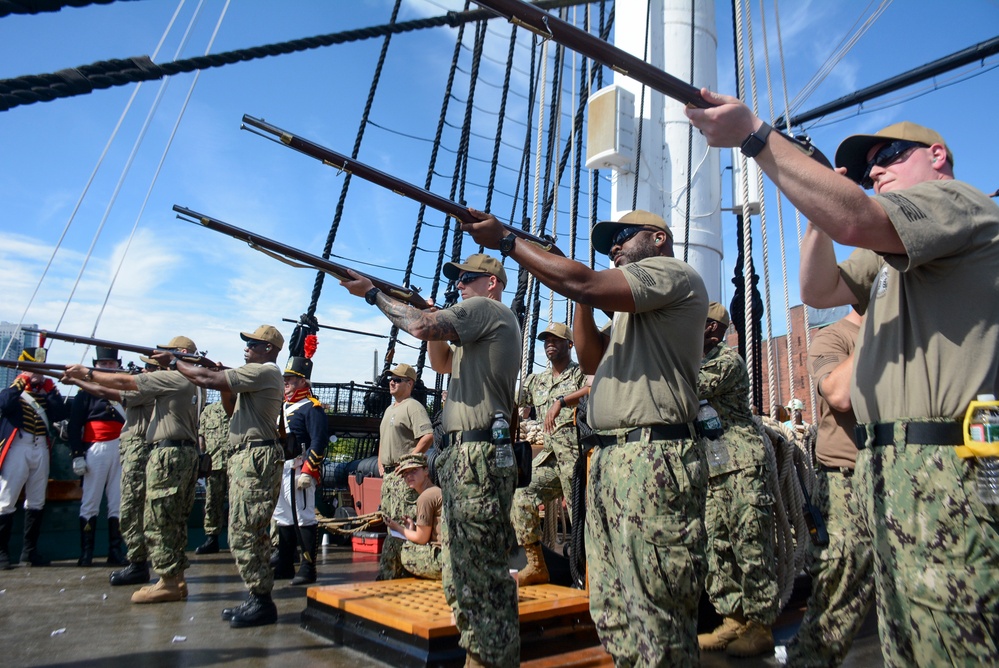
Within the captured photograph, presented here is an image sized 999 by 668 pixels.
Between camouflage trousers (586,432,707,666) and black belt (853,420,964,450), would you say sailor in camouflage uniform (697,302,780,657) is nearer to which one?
camouflage trousers (586,432,707,666)

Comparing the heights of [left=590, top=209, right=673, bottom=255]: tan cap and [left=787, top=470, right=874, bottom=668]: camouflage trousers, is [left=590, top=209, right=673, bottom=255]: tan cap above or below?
above

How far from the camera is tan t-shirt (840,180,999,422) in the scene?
5.49 ft

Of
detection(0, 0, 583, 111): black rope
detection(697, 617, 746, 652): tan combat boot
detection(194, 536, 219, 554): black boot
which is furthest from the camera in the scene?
detection(194, 536, 219, 554): black boot

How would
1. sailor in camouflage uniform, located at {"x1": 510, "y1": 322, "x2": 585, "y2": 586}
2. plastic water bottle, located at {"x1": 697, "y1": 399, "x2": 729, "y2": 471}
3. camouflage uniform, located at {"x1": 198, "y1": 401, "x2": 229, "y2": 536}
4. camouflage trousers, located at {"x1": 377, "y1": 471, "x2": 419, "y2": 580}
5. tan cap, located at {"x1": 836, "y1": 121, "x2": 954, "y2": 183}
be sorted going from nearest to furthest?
tan cap, located at {"x1": 836, "y1": 121, "x2": 954, "y2": 183} < plastic water bottle, located at {"x1": 697, "y1": 399, "x2": 729, "y2": 471} < sailor in camouflage uniform, located at {"x1": 510, "y1": 322, "x2": 585, "y2": 586} < camouflage trousers, located at {"x1": 377, "y1": 471, "x2": 419, "y2": 580} < camouflage uniform, located at {"x1": 198, "y1": 401, "x2": 229, "y2": 536}

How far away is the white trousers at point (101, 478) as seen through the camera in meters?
6.99

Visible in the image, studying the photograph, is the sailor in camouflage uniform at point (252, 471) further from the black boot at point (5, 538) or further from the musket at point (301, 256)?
the black boot at point (5, 538)

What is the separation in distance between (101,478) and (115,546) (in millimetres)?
649

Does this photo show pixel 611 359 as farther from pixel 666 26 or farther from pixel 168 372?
pixel 666 26

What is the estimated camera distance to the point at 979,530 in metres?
1.62

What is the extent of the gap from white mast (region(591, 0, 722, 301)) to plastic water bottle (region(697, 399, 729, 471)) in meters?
2.73

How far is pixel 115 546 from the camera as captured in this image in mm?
6953

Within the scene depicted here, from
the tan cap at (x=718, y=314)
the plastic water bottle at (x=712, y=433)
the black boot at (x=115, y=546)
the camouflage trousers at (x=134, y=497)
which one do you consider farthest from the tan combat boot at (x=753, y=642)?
the black boot at (x=115, y=546)

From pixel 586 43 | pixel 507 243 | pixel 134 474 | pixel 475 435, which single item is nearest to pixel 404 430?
pixel 134 474

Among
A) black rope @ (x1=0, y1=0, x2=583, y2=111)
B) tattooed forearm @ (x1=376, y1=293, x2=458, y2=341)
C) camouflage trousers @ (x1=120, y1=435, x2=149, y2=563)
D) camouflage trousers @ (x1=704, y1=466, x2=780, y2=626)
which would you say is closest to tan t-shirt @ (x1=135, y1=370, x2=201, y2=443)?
camouflage trousers @ (x1=120, y1=435, x2=149, y2=563)
